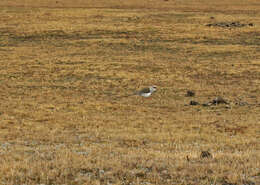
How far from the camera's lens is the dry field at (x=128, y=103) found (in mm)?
9266

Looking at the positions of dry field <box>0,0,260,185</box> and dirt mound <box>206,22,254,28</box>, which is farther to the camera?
dirt mound <box>206,22,254,28</box>

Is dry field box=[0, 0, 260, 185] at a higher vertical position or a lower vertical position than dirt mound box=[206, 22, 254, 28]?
lower

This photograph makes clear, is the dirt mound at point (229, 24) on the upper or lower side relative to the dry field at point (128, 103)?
upper

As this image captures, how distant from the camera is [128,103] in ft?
78.0

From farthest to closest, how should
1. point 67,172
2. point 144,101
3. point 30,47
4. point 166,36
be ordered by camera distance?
1. point 166,36
2. point 30,47
3. point 144,101
4. point 67,172

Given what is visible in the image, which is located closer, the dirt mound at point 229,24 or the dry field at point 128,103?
the dry field at point 128,103

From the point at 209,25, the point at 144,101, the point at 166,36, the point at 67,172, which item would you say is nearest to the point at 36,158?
the point at 67,172

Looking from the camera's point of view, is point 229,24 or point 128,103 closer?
point 128,103

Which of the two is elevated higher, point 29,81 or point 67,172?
point 67,172

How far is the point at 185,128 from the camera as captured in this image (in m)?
17.0

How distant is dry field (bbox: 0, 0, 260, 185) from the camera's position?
9.27m

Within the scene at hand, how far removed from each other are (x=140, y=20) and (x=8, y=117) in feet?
171

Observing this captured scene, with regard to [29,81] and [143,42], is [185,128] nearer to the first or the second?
[29,81]

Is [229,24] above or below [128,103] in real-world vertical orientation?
above
